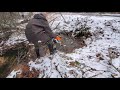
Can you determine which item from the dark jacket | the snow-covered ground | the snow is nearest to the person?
the dark jacket

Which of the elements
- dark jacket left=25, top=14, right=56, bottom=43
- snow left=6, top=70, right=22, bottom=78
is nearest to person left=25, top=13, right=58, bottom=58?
dark jacket left=25, top=14, right=56, bottom=43

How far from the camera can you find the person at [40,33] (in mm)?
4312

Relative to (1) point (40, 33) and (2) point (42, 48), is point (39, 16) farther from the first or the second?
(2) point (42, 48)

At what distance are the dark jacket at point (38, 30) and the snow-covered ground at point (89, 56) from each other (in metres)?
0.12

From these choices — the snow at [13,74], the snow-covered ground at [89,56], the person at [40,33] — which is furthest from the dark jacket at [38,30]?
the snow at [13,74]

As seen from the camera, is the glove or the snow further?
the glove

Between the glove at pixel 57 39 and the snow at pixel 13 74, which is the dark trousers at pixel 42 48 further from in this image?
the snow at pixel 13 74

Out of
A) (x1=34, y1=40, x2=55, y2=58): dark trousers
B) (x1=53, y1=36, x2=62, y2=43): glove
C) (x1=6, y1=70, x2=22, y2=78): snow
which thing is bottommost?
(x1=6, y1=70, x2=22, y2=78): snow

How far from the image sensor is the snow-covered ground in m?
4.11

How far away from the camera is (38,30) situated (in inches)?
170

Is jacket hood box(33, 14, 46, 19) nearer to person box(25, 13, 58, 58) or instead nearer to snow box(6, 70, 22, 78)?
person box(25, 13, 58, 58)

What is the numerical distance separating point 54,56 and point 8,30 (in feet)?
3.23

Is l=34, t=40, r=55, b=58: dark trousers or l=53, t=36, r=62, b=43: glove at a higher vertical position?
l=53, t=36, r=62, b=43: glove
